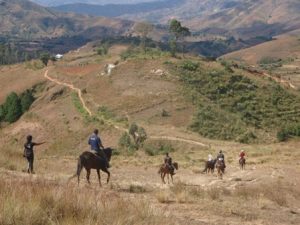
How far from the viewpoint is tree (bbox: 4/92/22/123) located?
257 feet

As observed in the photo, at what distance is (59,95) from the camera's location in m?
79.6

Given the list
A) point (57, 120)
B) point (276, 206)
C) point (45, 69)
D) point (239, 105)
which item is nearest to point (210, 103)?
point (239, 105)

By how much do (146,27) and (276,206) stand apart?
115 m

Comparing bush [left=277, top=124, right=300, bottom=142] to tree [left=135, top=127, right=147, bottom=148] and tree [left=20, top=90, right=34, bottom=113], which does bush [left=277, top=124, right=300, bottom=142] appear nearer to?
tree [left=135, top=127, right=147, bottom=148]

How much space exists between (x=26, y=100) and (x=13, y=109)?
318 centimetres

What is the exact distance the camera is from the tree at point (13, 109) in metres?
78.2

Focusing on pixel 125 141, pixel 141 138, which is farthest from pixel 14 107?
pixel 141 138

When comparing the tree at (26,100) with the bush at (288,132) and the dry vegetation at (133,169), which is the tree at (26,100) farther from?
the bush at (288,132)

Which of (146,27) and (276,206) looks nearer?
(276,206)

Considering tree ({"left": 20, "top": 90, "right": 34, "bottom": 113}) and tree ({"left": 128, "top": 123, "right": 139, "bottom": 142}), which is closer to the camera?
tree ({"left": 128, "top": 123, "right": 139, "bottom": 142})

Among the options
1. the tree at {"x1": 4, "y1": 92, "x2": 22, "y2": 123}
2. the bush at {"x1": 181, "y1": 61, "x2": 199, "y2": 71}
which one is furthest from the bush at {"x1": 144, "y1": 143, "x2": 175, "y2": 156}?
the tree at {"x1": 4, "y1": 92, "x2": 22, "y2": 123}

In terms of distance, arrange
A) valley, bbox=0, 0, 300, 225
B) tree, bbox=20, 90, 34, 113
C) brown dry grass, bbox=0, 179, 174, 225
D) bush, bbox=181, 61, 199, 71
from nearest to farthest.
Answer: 1. brown dry grass, bbox=0, 179, 174, 225
2. valley, bbox=0, 0, 300, 225
3. bush, bbox=181, 61, 199, 71
4. tree, bbox=20, 90, 34, 113

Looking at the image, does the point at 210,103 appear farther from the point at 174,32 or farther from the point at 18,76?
the point at 18,76

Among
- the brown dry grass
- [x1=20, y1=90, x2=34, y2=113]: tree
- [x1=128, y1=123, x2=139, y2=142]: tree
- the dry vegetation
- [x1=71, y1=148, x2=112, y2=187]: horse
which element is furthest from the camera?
[x1=20, y1=90, x2=34, y2=113]: tree
